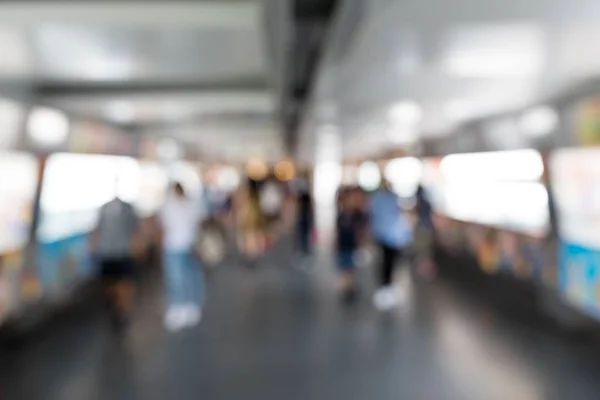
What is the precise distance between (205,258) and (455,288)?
4.63 metres

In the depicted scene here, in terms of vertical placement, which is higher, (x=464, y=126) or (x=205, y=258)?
(x=464, y=126)

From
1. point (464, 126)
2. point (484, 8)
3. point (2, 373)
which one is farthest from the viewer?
point (464, 126)

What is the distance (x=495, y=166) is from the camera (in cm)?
1134

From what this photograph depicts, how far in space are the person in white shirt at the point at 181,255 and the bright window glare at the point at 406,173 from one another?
9215 mm

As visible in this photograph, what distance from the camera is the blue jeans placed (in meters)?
8.55

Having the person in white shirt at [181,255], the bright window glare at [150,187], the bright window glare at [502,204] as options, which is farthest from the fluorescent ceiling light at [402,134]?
the person in white shirt at [181,255]

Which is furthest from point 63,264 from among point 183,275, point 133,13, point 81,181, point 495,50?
point 495,50

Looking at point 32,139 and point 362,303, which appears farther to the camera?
point 362,303

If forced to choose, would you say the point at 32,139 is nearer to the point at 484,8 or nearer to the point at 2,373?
the point at 2,373

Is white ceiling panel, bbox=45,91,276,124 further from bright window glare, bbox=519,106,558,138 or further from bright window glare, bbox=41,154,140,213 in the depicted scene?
bright window glare, bbox=519,106,558,138

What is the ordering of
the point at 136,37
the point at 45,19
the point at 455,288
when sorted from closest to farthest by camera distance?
the point at 45,19 < the point at 136,37 < the point at 455,288

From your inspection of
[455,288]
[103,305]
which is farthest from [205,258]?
[455,288]

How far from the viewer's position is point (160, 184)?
15.5 meters

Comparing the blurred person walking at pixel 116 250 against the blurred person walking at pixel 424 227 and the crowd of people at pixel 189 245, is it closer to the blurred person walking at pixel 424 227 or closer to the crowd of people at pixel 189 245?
the crowd of people at pixel 189 245
